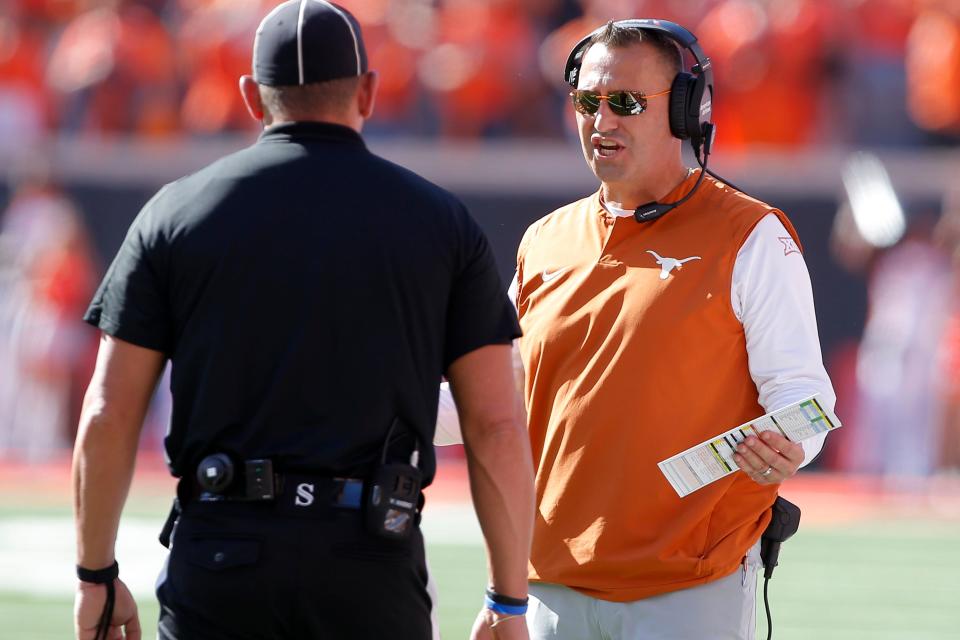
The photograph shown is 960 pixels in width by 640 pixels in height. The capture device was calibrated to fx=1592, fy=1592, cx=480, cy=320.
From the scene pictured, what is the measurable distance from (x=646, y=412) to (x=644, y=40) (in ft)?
2.79

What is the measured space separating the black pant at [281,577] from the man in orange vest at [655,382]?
71cm

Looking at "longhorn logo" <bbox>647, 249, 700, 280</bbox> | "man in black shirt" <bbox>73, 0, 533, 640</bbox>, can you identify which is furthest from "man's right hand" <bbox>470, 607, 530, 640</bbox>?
"longhorn logo" <bbox>647, 249, 700, 280</bbox>

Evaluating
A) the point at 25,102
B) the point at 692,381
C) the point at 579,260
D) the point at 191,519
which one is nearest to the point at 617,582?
the point at 692,381

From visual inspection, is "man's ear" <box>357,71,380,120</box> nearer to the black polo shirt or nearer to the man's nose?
the black polo shirt

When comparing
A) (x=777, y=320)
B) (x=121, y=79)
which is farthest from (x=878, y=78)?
(x=777, y=320)

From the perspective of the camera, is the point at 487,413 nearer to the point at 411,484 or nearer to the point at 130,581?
the point at 411,484

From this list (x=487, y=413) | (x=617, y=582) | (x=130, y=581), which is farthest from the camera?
(x=130, y=581)

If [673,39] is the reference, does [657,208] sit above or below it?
below

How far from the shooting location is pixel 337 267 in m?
2.71

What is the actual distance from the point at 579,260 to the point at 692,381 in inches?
15.9

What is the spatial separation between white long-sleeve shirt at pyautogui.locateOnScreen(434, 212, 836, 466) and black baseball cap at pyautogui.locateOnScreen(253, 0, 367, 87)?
972 millimetres

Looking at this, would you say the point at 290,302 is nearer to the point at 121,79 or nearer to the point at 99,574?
the point at 99,574

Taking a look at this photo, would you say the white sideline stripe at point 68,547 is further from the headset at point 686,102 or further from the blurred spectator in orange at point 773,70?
the headset at point 686,102

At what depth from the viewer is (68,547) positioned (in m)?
8.75
